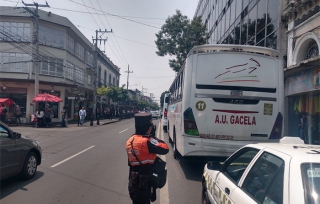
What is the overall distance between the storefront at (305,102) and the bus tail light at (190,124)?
7287 millimetres

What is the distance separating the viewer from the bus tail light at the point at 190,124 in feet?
23.3

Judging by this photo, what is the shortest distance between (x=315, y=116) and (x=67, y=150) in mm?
11078

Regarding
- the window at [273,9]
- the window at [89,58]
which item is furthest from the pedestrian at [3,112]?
the window at [273,9]

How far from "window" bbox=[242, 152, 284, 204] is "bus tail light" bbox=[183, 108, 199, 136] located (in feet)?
12.7

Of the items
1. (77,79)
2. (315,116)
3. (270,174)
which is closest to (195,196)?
(270,174)

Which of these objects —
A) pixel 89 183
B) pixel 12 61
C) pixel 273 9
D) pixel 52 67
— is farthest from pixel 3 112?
pixel 273 9

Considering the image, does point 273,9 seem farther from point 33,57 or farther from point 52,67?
point 52,67

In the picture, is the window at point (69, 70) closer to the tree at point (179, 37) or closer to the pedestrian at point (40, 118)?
the pedestrian at point (40, 118)

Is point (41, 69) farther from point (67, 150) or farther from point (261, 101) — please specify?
point (261, 101)

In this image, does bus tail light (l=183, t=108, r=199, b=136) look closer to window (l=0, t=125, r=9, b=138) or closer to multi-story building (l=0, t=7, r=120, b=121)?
window (l=0, t=125, r=9, b=138)

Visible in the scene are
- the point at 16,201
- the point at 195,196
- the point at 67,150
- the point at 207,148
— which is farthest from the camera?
the point at 67,150

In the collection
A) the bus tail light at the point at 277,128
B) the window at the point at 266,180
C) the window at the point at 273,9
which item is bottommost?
the window at the point at 266,180

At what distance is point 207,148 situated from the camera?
7.04m

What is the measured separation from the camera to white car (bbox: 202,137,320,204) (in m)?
2.36
